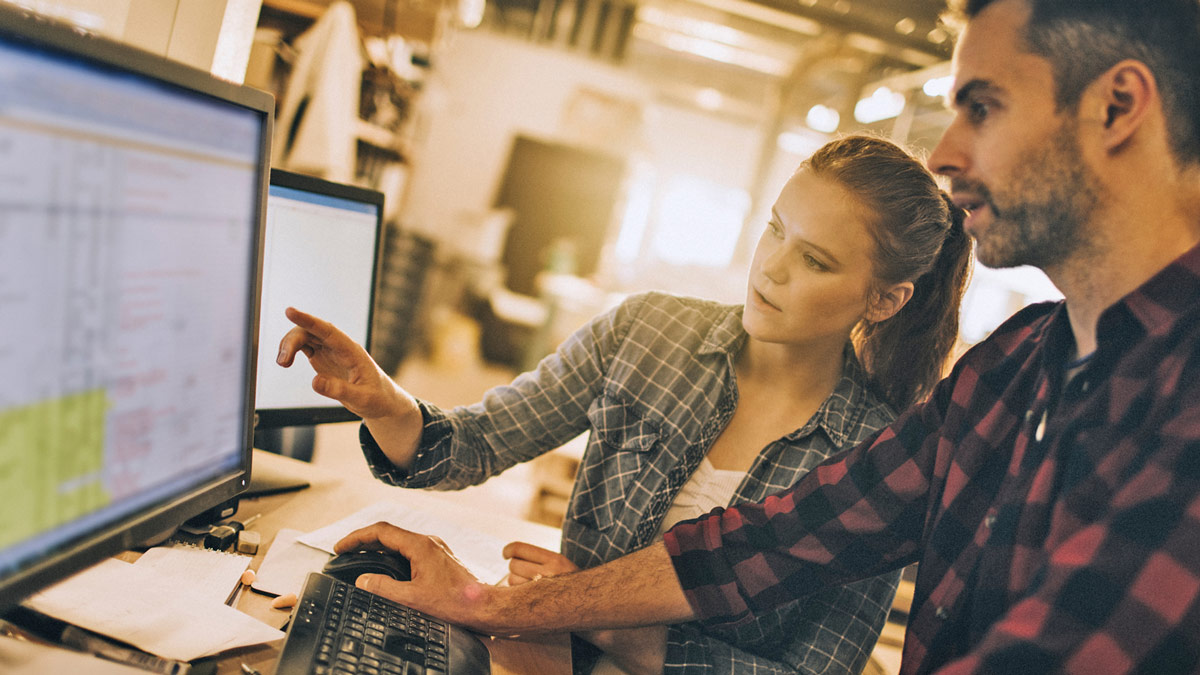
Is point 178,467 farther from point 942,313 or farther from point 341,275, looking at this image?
point 942,313

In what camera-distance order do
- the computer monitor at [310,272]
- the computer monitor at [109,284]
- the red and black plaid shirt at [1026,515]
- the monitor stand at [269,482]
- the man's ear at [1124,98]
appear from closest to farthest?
the computer monitor at [109,284]
the red and black plaid shirt at [1026,515]
the man's ear at [1124,98]
the computer monitor at [310,272]
the monitor stand at [269,482]

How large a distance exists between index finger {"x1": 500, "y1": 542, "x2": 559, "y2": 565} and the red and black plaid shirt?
0.60 ft

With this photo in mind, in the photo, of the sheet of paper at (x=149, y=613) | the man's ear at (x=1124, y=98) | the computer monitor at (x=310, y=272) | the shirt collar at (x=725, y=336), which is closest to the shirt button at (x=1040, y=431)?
the man's ear at (x=1124, y=98)

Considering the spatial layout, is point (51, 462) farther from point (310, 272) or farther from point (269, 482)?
point (269, 482)

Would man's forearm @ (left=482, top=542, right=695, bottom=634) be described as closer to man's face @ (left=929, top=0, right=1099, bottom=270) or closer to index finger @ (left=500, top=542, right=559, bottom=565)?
index finger @ (left=500, top=542, right=559, bottom=565)

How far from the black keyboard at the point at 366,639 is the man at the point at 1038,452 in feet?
0.22

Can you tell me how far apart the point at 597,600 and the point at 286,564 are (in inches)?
14.6

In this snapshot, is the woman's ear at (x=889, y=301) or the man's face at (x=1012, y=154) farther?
the woman's ear at (x=889, y=301)

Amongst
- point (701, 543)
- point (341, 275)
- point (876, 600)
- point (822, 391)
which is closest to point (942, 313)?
point (822, 391)

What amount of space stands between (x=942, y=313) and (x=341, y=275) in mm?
978

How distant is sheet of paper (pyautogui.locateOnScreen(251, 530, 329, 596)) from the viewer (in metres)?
0.83

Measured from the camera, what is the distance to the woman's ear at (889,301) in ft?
4.03

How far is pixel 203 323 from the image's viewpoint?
623 millimetres

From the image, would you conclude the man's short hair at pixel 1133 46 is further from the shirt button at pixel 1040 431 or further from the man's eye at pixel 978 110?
the shirt button at pixel 1040 431
